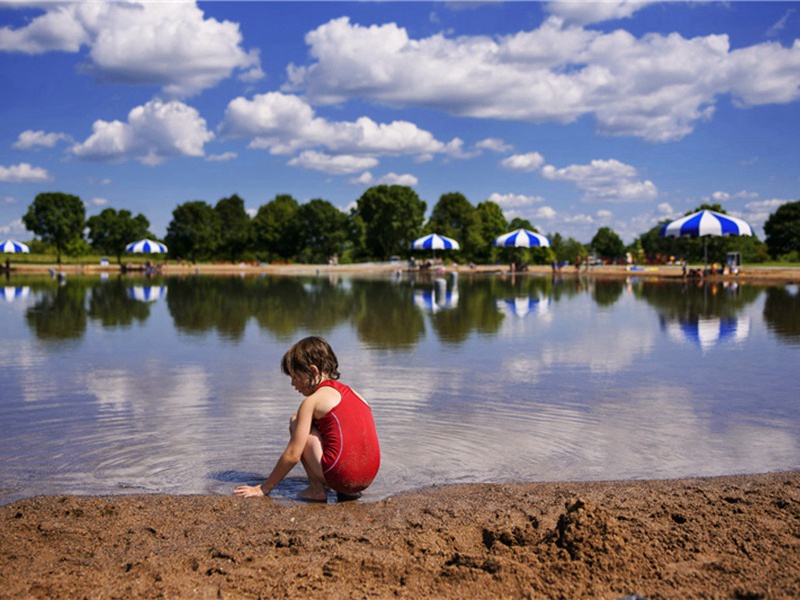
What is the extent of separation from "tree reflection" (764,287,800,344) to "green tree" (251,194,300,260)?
216 ft

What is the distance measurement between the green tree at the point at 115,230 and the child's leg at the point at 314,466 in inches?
3104

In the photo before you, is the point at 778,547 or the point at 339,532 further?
the point at 339,532

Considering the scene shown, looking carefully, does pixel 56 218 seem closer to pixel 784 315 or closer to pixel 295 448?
A: pixel 784 315

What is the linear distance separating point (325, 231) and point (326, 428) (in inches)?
3114

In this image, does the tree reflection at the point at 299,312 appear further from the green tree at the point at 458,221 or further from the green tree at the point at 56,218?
the green tree at the point at 458,221

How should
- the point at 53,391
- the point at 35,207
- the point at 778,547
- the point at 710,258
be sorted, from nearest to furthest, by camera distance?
the point at 778,547 → the point at 53,391 → the point at 710,258 → the point at 35,207

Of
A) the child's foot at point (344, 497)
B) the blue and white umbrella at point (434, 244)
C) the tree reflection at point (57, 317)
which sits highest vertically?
the blue and white umbrella at point (434, 244)

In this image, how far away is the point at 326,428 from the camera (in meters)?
4.91

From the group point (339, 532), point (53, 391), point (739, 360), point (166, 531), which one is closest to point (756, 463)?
point (339, 532)

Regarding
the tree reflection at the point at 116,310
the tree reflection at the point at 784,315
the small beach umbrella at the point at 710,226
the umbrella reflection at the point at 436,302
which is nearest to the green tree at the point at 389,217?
the small beach umbrella at the point at 710,226

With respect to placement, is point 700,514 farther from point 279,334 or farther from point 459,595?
point 279,334

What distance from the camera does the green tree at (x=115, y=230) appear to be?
260ft

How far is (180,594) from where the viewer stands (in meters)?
3.36

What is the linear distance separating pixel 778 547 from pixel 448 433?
11.6 ft
